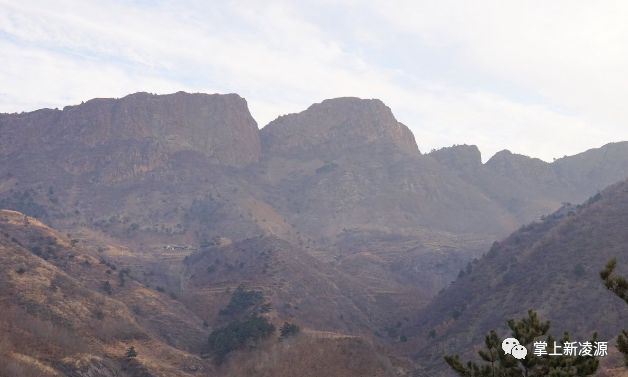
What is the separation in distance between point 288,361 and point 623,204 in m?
51.5

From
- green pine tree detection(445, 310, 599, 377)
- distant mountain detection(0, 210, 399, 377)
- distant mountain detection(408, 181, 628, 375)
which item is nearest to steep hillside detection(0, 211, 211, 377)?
distant mountain detection(0, 210, 399, 377)

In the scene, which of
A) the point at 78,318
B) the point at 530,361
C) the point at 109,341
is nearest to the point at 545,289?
the point at 109,341

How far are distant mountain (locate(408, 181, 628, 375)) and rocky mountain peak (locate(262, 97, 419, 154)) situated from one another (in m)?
92.6

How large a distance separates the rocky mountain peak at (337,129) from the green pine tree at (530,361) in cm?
15482

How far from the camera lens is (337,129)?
578 feet

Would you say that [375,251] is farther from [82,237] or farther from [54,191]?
[54,191]

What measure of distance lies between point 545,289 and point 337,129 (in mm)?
118874

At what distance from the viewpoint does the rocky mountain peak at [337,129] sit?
173m

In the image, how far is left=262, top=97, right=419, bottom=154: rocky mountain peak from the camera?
17312cm

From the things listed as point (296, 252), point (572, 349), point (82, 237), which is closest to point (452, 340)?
point (296, 252)

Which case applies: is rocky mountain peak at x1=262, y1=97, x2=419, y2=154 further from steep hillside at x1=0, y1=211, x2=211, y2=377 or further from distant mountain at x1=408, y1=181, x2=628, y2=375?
steep hillside at x1=0, y1=211, x2=211, y2=377

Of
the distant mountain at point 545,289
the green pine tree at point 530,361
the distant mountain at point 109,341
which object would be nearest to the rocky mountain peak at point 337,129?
the distant mountain at point 545,289

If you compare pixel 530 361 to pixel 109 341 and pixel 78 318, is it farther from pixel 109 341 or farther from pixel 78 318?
pixel 78 318

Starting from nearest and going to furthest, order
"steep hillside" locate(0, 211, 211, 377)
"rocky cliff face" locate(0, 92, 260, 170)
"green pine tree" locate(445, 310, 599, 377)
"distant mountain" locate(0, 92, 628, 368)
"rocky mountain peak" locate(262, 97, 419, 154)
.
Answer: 1. "green pine tree" locate(445, 310, 599, 377)
2. "steep hillside" locate(0, 211, 211, 377)
3. "distant mountain" locate(0, 92, 628, 368)
4. "rocky cliff face" locate(0, 92, 260, 170)
5. "rocky mountain peak" locate(262, 97, 419, 154)
